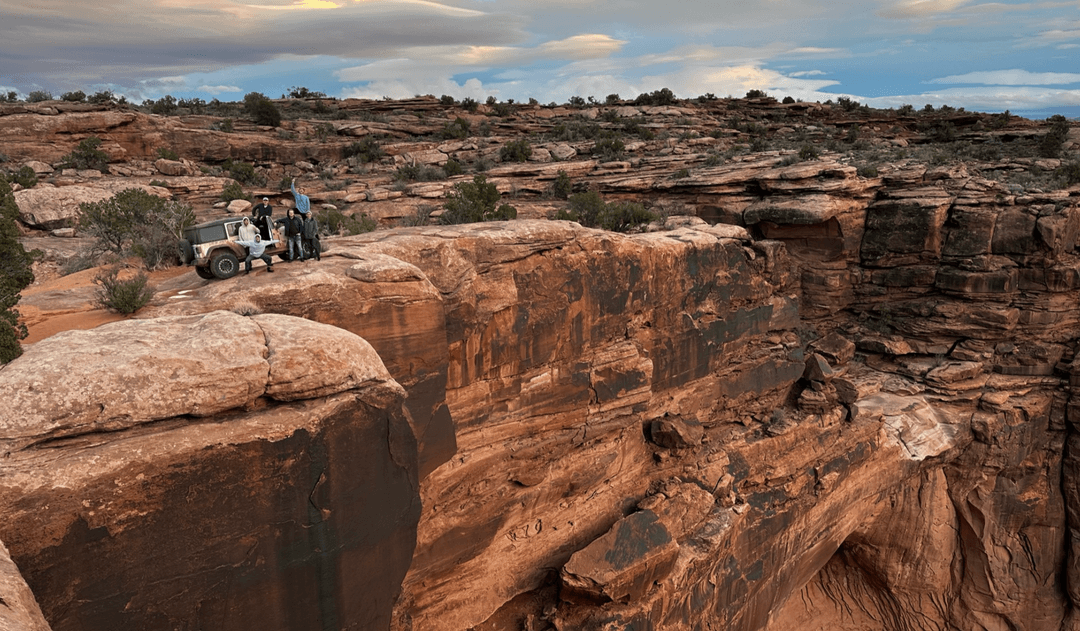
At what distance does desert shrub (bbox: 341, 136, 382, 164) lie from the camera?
27922mm

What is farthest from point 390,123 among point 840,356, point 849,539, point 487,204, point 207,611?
point 207,611

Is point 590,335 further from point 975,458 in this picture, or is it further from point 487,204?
point 975,458

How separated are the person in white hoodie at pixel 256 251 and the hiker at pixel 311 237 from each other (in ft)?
1.57

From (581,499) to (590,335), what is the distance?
346 centimetres

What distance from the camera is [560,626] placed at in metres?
11.0

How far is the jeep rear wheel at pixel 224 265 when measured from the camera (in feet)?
27.7

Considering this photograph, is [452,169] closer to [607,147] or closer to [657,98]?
[607,147]

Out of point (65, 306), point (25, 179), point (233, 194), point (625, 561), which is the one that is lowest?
point (625, 561)

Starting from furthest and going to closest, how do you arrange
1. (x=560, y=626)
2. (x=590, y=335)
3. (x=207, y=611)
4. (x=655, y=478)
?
(x=655, y=478)
(x=590, y=335)
(x=560, y=626)
(x=207, y=611)

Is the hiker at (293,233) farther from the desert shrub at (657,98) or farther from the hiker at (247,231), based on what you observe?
the desert shrub at (657,98)

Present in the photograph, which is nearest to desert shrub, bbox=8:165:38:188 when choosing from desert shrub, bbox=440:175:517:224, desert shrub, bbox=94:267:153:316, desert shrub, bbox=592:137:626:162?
desert shrub, bbox=440:175:517:224

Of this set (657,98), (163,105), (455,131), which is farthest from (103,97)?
(657,98)

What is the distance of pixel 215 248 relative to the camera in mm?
8438

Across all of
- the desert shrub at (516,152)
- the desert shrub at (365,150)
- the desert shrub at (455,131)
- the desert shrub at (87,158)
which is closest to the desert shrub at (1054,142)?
the desert shrub at (516,152)
